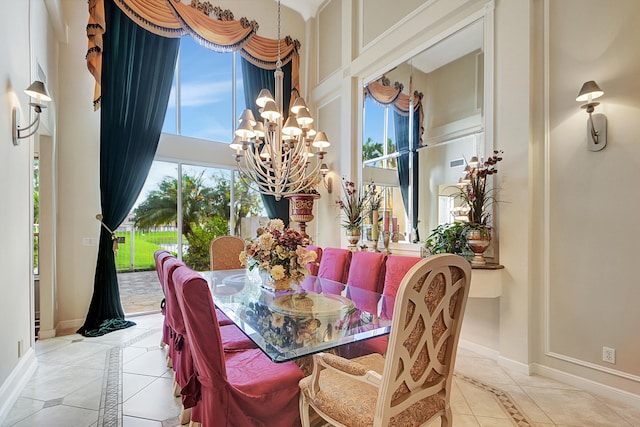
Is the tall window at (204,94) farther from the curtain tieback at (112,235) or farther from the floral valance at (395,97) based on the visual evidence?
the floral valance at (395,97)

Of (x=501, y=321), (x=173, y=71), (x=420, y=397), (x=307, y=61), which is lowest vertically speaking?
(x=501, y=321)

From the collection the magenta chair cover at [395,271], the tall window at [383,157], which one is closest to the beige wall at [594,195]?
the magenta chair cover at [395,271]

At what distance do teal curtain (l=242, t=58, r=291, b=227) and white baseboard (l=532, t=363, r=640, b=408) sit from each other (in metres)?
4.03

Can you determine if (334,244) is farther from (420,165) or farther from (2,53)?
(2,53)

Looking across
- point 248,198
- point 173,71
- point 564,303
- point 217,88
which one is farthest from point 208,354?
point 217,88

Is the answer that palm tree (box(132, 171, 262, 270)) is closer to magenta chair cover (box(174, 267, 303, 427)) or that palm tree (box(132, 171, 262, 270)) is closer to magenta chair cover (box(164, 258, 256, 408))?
magenta chair cover (box(164, 258, 256, 408))

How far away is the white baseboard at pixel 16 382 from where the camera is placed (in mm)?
2039

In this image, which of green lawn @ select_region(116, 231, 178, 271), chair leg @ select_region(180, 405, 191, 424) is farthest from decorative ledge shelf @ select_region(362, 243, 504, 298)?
green lawn @ select_region(116, 231, 178, 271)

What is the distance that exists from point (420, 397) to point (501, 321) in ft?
6.39

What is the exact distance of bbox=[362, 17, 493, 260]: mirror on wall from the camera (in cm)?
318

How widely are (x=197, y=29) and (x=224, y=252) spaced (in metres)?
3.28

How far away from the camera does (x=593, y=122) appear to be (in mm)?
2348

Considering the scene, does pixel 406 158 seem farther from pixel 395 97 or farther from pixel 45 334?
pixel 45 334

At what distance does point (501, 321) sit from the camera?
280 cm
